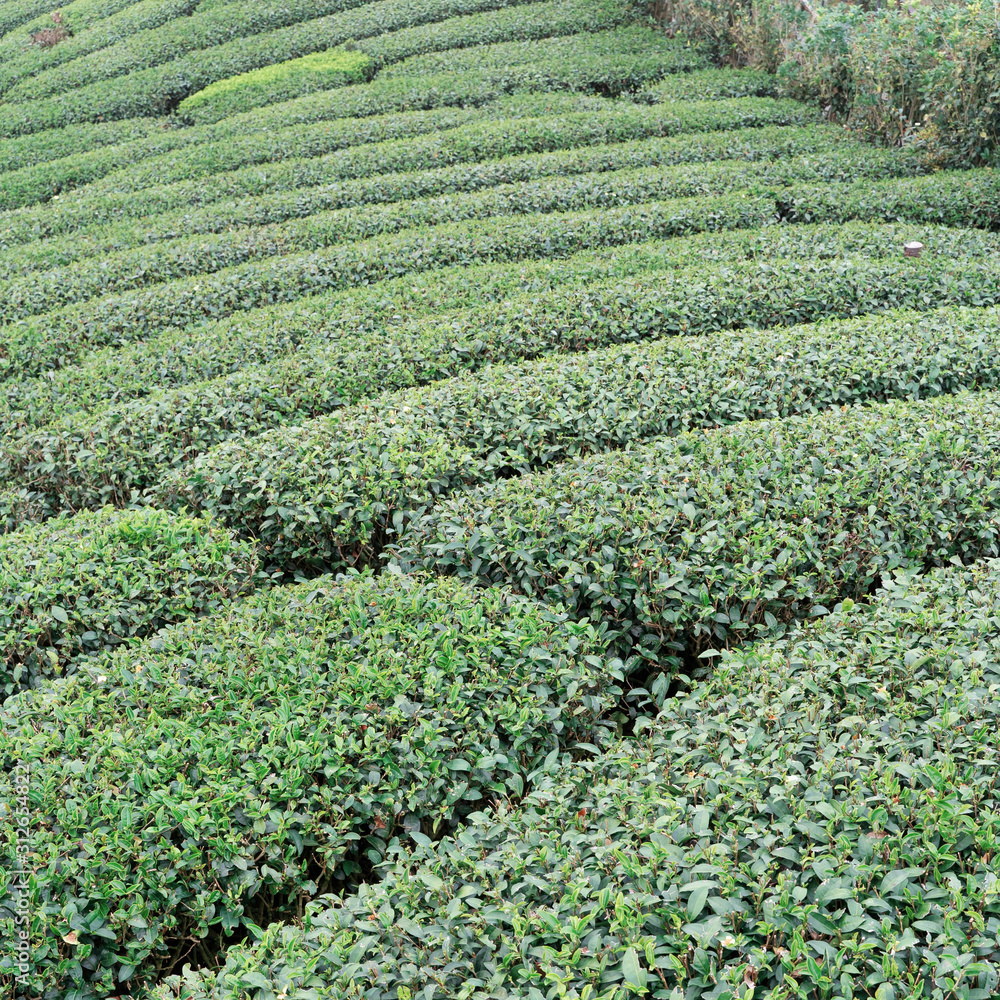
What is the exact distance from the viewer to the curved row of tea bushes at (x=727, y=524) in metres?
4.61

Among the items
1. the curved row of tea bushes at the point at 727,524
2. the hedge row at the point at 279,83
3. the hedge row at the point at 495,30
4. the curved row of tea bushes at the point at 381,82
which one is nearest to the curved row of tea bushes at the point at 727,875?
the curved row of tea bushes at the point at 727,524

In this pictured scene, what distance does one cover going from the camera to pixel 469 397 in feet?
21.0

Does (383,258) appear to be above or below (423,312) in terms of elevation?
above

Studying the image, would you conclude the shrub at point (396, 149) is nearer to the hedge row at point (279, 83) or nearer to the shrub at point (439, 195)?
the shrub at point (439, 195)

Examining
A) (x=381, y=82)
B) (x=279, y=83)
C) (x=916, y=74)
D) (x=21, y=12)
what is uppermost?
(x=21, y=12)

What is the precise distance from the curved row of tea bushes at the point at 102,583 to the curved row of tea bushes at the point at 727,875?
91.0 inches

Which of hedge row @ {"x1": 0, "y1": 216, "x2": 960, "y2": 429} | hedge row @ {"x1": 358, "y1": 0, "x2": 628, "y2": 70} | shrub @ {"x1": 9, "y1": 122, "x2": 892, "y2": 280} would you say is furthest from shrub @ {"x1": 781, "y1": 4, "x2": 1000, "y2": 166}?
hedge row @ {"x1": 358, "y1": 0, "x2": 628, "y2": 70}

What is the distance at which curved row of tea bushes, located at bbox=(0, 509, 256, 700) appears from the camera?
188 inches

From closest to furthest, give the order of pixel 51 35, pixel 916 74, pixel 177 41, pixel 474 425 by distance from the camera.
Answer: pixel 474 425 → pixel 916 74 → pixel 177 41 → pixel 51 35

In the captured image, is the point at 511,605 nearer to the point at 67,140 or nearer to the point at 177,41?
the point at 67,140

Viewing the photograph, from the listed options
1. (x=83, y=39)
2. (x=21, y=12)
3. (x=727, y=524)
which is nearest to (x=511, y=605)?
(x=727, y=524)

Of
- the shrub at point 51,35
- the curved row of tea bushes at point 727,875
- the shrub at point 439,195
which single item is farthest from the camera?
the shrub at point 51,35

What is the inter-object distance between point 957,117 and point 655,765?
12444 millimetres

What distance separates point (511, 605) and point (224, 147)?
44.2 feet
